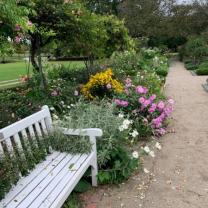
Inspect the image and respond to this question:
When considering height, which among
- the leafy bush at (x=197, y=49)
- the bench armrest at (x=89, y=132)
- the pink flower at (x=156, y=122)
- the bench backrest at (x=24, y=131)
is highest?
the bench backrest at (x=24, y=131)

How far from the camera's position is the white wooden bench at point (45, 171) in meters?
3.03

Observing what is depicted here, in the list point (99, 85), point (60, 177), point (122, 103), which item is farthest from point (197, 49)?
point (60, 177)

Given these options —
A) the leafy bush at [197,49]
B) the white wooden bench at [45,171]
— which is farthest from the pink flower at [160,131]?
the leafy bush at [197,49]

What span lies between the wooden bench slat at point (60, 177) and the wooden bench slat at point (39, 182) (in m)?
0.04

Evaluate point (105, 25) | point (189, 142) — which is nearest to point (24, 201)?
point (189, 142)

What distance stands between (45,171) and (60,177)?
24 cm

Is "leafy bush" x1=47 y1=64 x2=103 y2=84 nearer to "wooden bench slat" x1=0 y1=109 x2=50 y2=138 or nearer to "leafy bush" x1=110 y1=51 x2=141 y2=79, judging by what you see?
"leafy bush" x1=110 y1=51 x2=141 y2=79

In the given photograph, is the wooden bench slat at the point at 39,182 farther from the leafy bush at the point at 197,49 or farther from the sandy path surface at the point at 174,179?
the leafy bush at the point at 197,49

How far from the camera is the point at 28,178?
136 inches

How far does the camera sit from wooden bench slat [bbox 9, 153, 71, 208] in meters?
3.01

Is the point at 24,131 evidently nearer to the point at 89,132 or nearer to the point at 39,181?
the point at 39,181

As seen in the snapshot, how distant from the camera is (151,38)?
34.7 meters

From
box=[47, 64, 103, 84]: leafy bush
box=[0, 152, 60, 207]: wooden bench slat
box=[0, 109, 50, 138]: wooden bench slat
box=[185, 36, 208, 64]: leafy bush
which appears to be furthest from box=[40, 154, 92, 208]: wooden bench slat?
box=[185, 36, 208, 64]: leafy bush

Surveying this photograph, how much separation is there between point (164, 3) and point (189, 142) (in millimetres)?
30703
